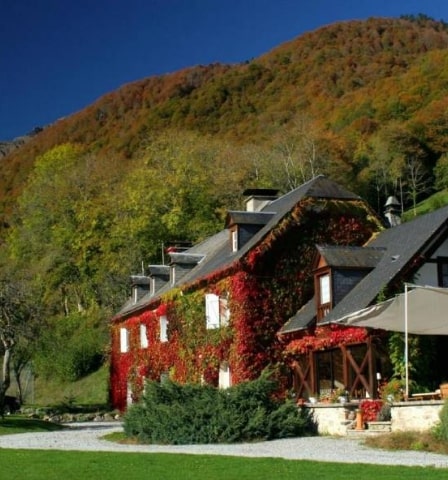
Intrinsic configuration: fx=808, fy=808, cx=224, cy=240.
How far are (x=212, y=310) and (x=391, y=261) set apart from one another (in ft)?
27.1

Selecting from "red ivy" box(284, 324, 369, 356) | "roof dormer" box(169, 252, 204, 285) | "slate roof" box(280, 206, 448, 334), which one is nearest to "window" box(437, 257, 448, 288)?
"slate roof" box(280, 206, 448, 334)

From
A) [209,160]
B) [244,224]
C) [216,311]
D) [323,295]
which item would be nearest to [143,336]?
[216,311]

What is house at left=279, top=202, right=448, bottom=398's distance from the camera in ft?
80.2

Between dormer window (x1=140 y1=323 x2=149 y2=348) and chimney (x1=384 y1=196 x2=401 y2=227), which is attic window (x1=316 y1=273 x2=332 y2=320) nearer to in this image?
chimney (x1=384 y1=196 x2=401 y2=227)

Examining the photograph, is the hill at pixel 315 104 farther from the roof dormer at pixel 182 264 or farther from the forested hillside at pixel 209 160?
the roof dormer at pixel 182 264

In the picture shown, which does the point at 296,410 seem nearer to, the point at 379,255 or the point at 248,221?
the point at 379,255

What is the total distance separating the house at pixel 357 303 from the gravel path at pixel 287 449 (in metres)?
3.47

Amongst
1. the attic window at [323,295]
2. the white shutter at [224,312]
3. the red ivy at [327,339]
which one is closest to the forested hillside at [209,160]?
the white shutter at [224,312]

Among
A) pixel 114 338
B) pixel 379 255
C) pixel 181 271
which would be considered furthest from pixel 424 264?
pixel 114 338

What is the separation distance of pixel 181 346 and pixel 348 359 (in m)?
10.5

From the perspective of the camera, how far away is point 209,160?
218ft

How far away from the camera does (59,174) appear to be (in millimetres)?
78062

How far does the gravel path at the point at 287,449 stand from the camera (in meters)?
16.4

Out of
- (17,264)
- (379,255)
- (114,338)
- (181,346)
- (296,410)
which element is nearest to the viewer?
(296,410)
